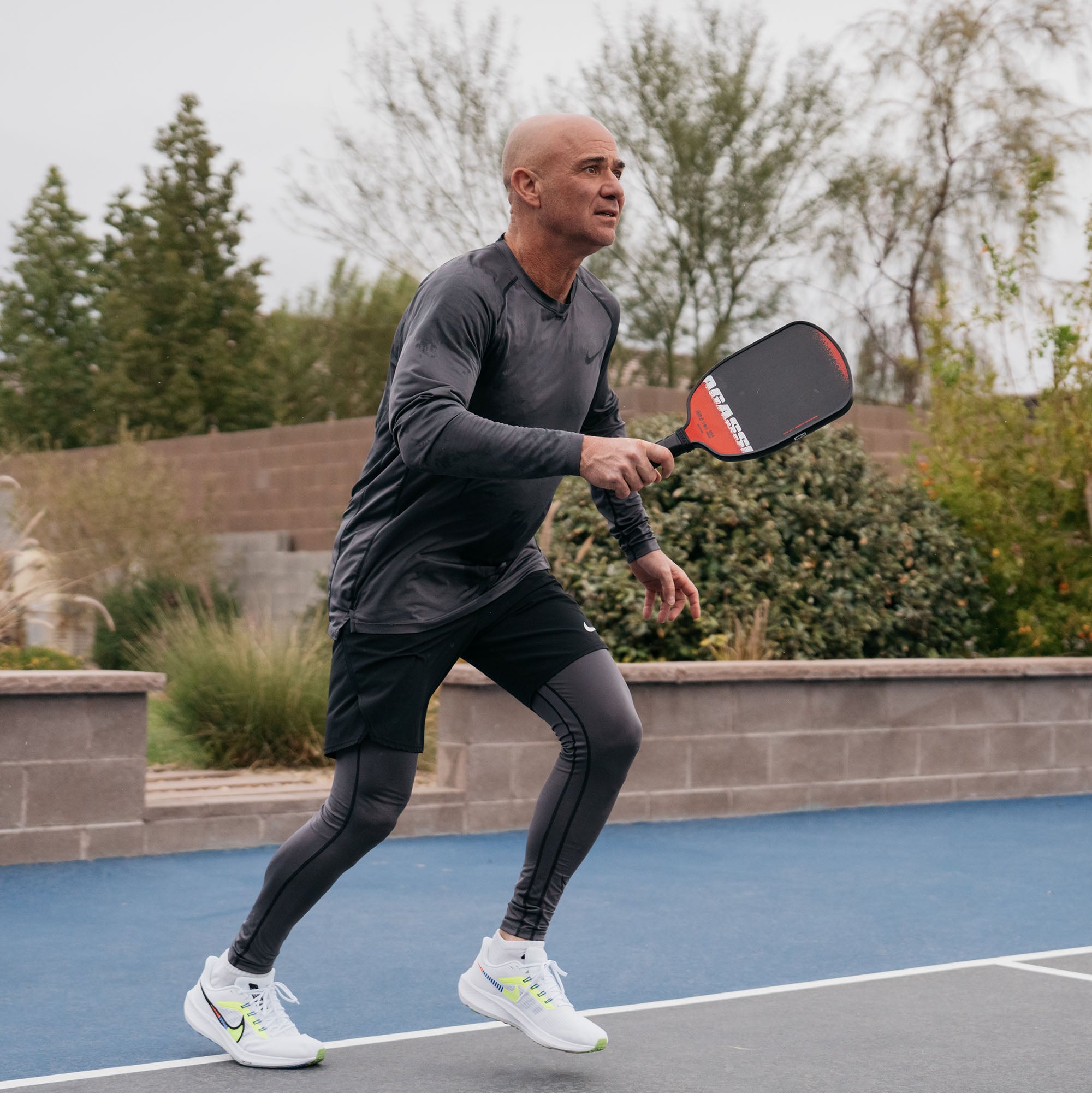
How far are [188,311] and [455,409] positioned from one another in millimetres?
31603

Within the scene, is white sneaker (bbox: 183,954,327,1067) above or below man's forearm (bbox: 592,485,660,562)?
below

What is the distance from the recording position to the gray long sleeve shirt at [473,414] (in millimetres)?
3410

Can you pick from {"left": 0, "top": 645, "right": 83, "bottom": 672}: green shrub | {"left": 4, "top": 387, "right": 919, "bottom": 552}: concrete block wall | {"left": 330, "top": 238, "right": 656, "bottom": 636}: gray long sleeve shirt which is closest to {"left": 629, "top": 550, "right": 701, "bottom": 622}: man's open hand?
{"left": 330, "top": 238, "right": 656, "bottom": 636}: gray long sleeve shirt

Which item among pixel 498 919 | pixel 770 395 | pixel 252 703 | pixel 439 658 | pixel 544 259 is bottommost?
pixel 498 919

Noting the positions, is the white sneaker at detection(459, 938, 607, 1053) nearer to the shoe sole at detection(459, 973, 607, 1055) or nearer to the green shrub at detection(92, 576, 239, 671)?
the shoe sole at detection(459, 973, 607, 1055)

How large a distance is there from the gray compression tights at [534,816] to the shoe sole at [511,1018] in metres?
0.17

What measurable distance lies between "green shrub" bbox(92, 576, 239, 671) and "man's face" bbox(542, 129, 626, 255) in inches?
416

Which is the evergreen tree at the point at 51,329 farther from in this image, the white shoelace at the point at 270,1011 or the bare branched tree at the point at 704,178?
the white shoelace at the point at 270,1011

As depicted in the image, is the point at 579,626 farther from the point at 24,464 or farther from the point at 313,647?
the point at 24,464

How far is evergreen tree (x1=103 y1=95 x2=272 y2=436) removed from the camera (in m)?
32.9

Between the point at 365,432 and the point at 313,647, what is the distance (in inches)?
334

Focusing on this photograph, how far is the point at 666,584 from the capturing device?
396cm

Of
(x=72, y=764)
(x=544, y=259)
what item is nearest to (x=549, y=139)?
(x=544, y=259)

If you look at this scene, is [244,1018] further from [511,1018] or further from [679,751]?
[679,751]
